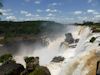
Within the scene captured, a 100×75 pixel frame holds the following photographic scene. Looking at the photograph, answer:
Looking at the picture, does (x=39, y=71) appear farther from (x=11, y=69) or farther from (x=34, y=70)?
(x=11, y=69)

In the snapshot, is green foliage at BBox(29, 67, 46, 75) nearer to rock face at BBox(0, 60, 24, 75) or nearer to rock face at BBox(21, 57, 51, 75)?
rock face at BBox(21, 57, 51, 75)

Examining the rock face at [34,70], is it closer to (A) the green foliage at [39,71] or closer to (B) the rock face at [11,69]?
(A) the green foliage at [39,71]

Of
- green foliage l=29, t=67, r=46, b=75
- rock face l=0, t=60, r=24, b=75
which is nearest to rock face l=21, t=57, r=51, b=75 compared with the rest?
green foliage l=29, t=67, r=46, b=75

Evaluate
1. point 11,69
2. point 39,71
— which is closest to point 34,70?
point 39,71

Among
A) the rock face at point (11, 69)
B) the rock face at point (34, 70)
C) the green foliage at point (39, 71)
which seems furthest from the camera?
the rock face at point (11, 69)

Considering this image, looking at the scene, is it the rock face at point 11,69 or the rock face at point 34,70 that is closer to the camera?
the rock face at point 34,70

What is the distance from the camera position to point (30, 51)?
77.5 metres

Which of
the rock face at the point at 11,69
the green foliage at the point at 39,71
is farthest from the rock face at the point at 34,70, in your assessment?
the rock face at the point at 11,69

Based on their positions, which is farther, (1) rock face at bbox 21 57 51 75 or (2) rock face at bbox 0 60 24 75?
(2) rock face at bbox 0 60 24 75

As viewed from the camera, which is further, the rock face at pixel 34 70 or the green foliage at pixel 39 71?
the rock face at pixel 34 70

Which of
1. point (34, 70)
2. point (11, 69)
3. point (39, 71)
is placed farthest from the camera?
point (11, 69)

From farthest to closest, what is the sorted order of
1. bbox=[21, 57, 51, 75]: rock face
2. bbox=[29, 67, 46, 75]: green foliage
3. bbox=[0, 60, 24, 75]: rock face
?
bbox=[0, 60, 24, 75]: rock face
bbox=[21, 57, 51, 75]: rock face
bbox=[29, 67, 46, 75]: green foliage

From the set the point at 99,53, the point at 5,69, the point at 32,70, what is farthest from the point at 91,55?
the point at 5,69

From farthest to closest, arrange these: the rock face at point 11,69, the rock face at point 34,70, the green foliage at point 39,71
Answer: the rock face at point 11,69 → the rock face at point 34,70 → the green foliage at point 39,71
